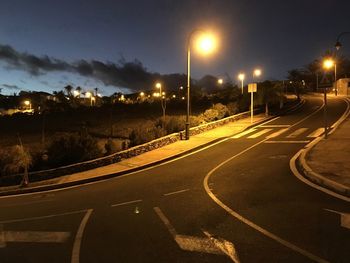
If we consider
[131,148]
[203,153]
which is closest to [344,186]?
[203,153]

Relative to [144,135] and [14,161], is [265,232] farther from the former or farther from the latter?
[144,135]

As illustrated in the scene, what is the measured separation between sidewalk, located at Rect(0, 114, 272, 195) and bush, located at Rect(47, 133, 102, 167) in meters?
1.29

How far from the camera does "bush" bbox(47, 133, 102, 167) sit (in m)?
19.0

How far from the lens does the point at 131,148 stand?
70.2ft

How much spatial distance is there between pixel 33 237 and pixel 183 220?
3118 millimetres

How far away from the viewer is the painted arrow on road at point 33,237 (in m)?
8.42

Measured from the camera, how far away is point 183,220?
31.0ft

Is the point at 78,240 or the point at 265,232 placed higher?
the point at 265,232

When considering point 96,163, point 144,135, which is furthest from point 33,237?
point 144,135

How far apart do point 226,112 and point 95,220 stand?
28337mm

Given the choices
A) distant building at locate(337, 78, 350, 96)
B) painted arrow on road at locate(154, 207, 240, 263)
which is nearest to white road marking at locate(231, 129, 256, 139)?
painted arrow on road at locate(154, 207, 240, 263)

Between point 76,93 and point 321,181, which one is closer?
point 321,181

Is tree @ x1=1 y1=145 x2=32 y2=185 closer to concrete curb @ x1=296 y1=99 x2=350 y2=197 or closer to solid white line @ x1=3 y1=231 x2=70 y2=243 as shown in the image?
solid white line @ x1=3 y1=231 x2=70 y2=243

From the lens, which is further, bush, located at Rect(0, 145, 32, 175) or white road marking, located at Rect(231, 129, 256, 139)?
white road marking, located at Rect(231, 129, 256, 139)
